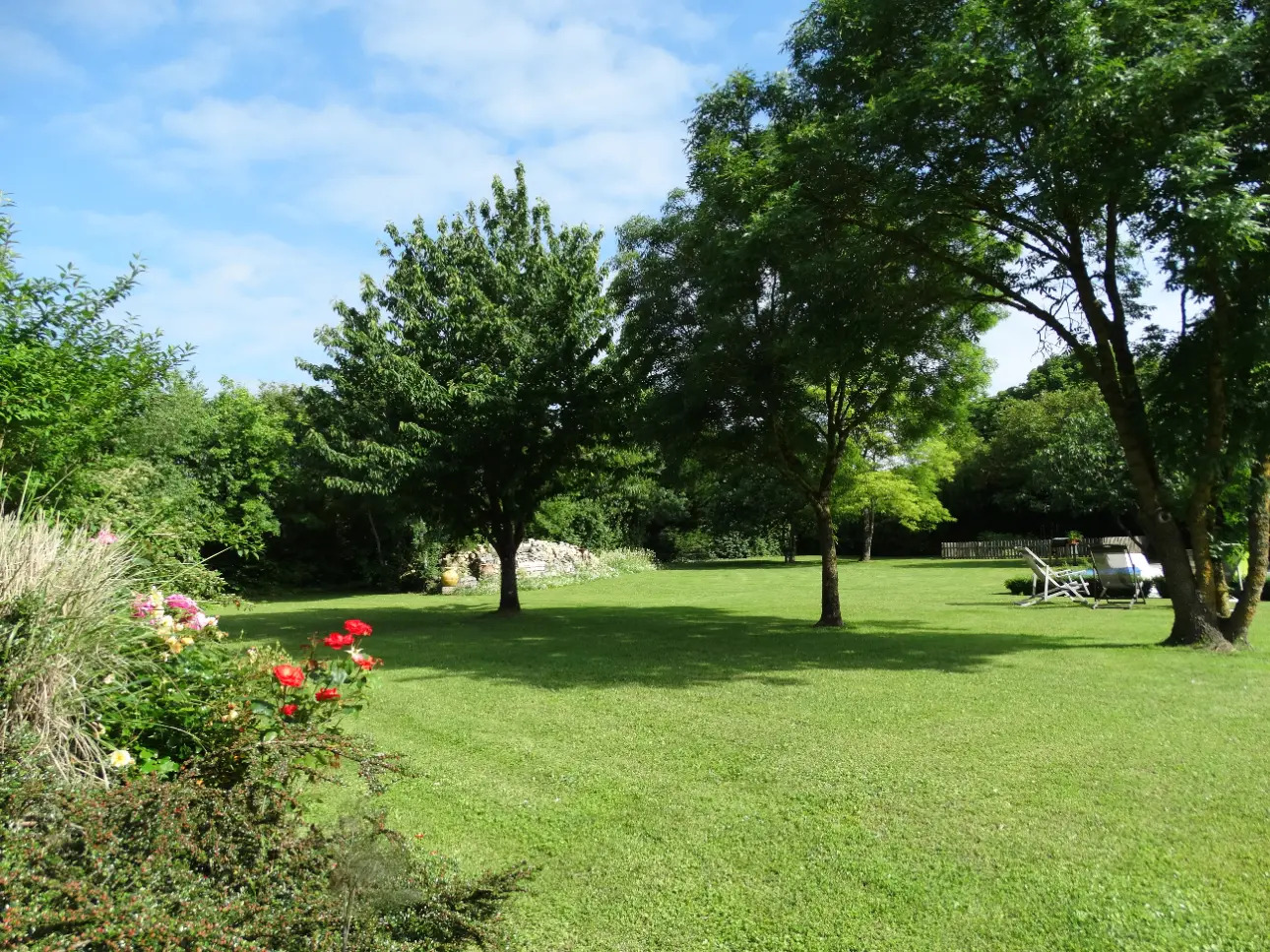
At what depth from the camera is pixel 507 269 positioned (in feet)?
57.7

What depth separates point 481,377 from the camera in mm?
16016

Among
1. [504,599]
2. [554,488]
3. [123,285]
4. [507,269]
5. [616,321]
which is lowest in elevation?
[504,599]

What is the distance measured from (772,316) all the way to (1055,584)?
9708mm

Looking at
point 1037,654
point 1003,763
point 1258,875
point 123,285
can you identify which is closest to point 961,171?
point 1037,654

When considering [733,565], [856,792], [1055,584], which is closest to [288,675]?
[856,792]

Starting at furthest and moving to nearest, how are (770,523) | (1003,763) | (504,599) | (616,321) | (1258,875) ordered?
(770,523), (504,599), (616,321), (1003,763), (1258,875)

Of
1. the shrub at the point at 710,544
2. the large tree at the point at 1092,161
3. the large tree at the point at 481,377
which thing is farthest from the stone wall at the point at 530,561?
the large tree at the point at 1092,161

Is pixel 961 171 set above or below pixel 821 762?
above

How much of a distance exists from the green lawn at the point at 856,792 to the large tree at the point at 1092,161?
2980 mm

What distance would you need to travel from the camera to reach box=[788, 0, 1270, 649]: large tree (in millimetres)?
8828

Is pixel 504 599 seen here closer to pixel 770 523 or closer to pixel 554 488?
pixel 554 488

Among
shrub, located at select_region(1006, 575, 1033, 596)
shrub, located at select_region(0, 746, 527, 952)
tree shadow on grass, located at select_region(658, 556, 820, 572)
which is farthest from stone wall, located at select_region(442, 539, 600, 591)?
shrub, located at select_region(0, 746, 527, 952)

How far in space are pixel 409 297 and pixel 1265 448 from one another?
14.8m

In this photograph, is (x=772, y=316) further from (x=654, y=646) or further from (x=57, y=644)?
(x=57, y=644)
